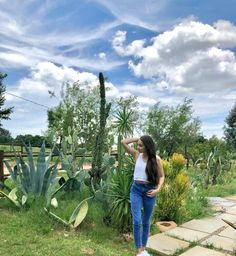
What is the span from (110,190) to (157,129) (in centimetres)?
2115

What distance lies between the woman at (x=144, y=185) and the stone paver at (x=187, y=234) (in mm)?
1304

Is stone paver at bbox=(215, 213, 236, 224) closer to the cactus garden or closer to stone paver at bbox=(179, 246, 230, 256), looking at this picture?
the cactus garden

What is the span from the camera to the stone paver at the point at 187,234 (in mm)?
5705

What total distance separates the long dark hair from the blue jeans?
0.29 ft

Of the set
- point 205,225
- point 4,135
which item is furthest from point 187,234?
point 4,135

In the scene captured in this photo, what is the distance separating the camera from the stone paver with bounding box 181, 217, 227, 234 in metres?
6.32

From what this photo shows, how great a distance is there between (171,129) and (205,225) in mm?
20456

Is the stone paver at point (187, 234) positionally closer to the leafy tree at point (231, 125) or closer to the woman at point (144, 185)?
the woman at point (144, 185)

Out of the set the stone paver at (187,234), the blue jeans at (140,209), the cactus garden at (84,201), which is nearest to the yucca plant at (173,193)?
the cactus garden at (84,201)

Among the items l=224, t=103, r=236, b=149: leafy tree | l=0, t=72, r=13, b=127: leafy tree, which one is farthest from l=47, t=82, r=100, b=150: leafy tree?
l=224, t=103, r=236, b=149: leafy tree

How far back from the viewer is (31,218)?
19.1ft

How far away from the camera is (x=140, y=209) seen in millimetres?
4465

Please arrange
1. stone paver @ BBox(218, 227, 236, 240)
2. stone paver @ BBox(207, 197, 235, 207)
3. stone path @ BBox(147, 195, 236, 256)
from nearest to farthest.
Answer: stone path @ BBox(147, 195, 236, 256)
stone paver @ BBox(218, 227, 236, 240)
stone paver @ BBox(207, 197, 235, 207)

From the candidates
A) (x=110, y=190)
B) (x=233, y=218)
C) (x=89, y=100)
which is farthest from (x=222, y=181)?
(x=89, y=100)
